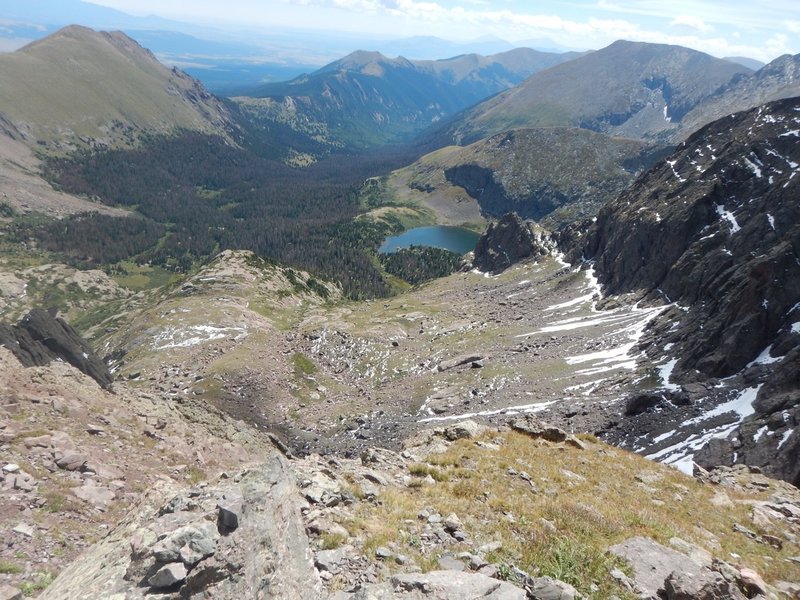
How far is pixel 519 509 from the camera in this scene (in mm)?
18406

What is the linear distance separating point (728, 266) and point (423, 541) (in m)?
94.1

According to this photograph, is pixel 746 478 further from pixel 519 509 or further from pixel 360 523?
pixel 360 523

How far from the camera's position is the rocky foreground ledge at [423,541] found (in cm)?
1177

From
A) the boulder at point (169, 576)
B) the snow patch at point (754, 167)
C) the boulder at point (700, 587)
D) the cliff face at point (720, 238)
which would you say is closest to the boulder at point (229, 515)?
the boulder at point (169, 576)

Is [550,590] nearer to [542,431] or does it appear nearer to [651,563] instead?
[651,563]

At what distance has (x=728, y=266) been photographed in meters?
85.8

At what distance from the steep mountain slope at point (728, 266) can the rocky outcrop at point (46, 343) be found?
2645 inches

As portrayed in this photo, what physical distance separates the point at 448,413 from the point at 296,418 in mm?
27170

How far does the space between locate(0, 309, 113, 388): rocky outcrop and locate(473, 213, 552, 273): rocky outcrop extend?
138m

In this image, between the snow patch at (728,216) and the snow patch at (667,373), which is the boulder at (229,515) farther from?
the snow patch at (728,216)

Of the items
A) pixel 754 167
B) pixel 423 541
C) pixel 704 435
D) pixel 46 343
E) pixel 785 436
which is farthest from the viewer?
pixel 754 167

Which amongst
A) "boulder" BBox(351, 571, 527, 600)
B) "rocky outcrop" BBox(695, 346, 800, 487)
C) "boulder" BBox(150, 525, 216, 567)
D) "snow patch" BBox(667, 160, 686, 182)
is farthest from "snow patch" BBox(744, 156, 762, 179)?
"boulder" BBox(150, 525, 216, 567)

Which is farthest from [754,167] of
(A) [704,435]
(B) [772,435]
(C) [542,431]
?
(C) [542,431]

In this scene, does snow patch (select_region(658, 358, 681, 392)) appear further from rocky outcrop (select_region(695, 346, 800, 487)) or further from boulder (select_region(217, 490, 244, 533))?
boulder (select_region(217, 490, 244, 533))
